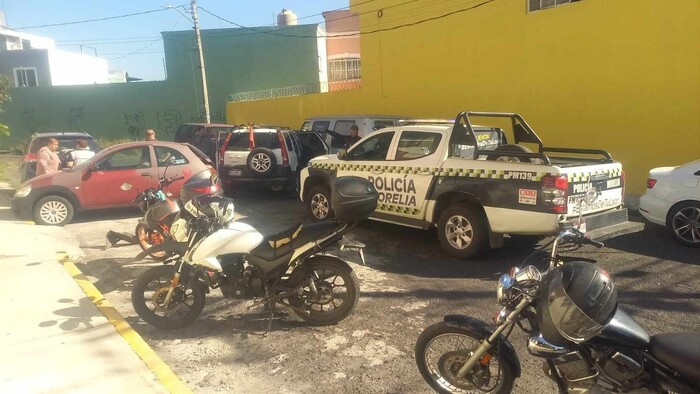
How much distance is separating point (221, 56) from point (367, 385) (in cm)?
2661

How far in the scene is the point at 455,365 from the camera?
3.30 meters

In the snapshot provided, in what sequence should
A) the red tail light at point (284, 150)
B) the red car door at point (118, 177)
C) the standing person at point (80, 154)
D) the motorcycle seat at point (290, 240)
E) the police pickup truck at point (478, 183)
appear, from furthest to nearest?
the red tail light at point (284, 150) < the standing person at point (80, 154) < the red car door at point (118, 177) < the police pickup truck at point (478, 183) < the motorcycle seat at point (290, 240)

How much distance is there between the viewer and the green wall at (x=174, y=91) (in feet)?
89.3

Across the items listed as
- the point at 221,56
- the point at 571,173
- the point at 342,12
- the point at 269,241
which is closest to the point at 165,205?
the point at 269,241

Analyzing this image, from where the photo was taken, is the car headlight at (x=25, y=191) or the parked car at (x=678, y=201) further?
the car headlight at (x=25, y=191)

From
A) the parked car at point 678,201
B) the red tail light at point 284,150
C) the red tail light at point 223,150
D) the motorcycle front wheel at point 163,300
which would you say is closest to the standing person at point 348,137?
the red tail light at point 284,150

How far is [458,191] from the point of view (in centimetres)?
665

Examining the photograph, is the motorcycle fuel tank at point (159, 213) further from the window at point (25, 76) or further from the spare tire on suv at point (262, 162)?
the window at point (25, 76)

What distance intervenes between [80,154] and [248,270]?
8.42 m

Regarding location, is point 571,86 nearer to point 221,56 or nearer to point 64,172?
point 64,172

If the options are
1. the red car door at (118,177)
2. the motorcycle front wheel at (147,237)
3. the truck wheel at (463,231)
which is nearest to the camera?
the truck wheel at (463,231)

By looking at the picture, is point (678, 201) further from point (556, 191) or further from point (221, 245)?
point (221, 245)

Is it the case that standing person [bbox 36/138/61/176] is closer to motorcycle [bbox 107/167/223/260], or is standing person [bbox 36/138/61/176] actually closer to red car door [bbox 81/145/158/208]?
red car door [bbox 81/145/158/208]

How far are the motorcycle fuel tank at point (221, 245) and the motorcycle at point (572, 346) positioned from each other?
206 cm
